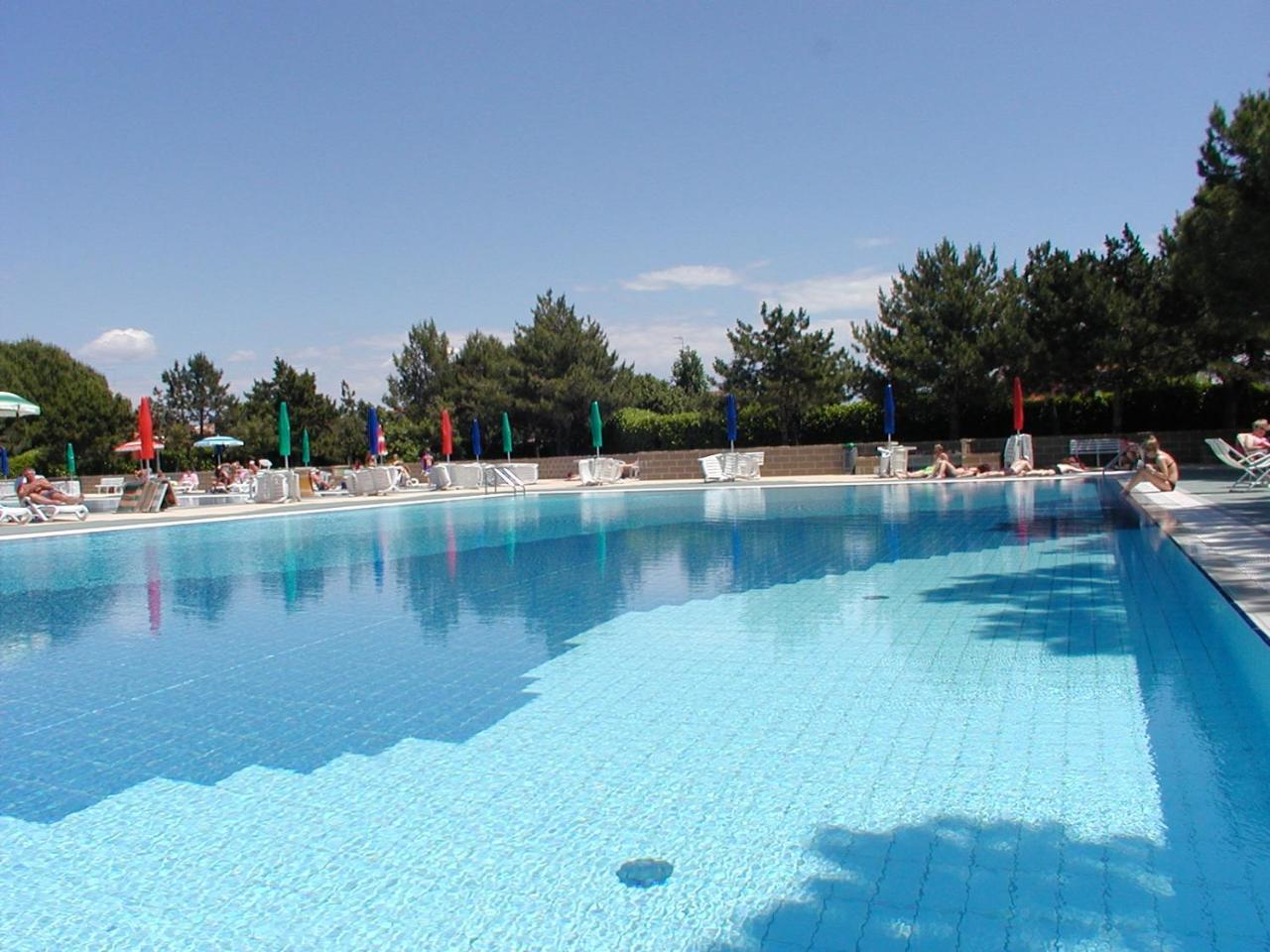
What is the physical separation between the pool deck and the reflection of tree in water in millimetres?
2703

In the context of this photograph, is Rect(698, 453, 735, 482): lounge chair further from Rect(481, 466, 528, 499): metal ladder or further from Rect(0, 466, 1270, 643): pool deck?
Rect(481, 466, 528, 499): metal ladder

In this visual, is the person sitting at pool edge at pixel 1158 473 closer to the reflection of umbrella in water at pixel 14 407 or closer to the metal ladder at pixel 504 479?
the metal ladder at pixel 504 479

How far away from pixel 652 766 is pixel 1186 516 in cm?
887

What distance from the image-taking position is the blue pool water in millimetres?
2559

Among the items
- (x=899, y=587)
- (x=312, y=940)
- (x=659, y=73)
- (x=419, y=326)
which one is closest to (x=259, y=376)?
(x=419, y=326)

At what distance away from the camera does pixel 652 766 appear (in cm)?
368

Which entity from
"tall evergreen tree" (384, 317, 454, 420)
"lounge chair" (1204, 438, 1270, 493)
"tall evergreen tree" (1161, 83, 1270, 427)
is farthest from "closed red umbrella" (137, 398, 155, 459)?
"tall evergreen tree" (384, 317, 454, 420)

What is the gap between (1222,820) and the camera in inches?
117

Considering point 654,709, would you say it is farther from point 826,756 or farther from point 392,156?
point 392,156

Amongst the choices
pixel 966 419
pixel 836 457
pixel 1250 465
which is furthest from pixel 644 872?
pixel 966 419

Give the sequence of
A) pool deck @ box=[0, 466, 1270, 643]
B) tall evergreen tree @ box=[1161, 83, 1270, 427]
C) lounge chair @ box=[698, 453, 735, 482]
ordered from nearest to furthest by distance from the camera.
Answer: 1. pool deck @ box=[0, 466, 1270, 643]
2. tall evergreen tree @ box=[1161, 83, 1270, 427]
3. lounge chair @ box=[698, 453, 735, 482]

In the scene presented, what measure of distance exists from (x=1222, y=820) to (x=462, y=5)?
47.2ft

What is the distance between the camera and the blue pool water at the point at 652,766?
2559 millimetres

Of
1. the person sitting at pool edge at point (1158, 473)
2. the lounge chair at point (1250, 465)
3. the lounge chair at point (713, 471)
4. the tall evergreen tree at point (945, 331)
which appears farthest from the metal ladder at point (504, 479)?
the lounge chair at point (1250, 465)
